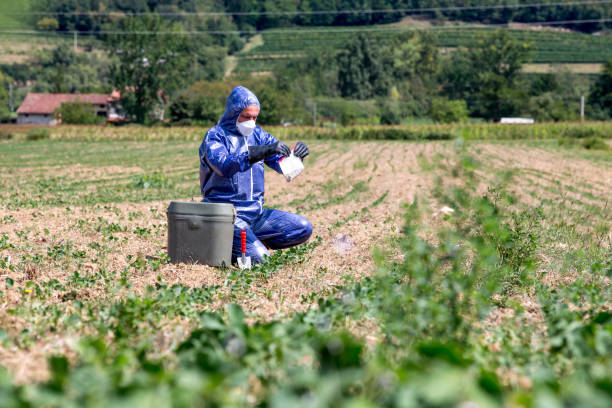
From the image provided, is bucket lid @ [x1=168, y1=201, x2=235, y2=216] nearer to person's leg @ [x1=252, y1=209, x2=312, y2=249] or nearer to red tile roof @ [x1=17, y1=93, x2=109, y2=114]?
person's leg @ [x1=252, y1=209, x2=312, y2=249]

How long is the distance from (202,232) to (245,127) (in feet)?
3.83

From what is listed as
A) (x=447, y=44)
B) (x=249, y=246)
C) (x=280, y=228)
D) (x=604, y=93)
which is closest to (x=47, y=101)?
(x=447, y=44)

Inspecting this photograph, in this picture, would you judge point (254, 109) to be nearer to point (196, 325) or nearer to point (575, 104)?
point (196, 325)

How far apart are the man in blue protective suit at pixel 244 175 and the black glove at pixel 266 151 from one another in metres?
0.02

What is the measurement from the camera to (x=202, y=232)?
5.95 metres

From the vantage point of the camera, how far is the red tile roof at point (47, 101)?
319 feet

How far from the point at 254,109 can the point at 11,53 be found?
133 m

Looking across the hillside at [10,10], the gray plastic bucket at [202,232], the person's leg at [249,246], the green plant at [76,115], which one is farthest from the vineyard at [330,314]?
the green plant at [76,115]

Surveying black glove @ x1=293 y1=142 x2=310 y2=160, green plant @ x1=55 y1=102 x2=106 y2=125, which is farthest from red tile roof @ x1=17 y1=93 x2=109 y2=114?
black glove @ x1=293 y1=142 x2=310 y2=160

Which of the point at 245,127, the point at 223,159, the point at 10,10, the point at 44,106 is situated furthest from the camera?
the point at 44,106

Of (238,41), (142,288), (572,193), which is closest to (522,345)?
(142,288)

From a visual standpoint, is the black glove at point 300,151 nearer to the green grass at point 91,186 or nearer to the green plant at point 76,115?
the green grass at point 91,186

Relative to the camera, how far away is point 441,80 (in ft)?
342

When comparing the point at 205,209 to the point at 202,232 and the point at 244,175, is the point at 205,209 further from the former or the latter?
the point at 244,175
